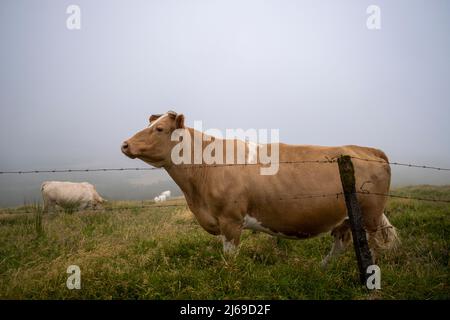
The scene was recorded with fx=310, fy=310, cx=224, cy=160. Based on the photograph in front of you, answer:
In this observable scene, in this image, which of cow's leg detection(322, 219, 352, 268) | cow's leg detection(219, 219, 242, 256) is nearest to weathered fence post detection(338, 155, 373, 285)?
cow's leg detection(322, 219, 352, 268)

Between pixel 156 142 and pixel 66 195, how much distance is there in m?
13.7

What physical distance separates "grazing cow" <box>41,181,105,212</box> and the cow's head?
12.8 meters

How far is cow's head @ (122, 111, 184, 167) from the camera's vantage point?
525 centimetres

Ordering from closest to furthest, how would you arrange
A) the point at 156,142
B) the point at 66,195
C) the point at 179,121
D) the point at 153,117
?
the point at 156,142
the point at 179,121
the point at 153,117
the point at 66,195

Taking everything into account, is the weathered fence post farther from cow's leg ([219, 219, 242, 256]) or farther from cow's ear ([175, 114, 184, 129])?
cow's ear ([175, 114, 184, 129])

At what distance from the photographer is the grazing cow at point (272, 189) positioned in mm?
5133

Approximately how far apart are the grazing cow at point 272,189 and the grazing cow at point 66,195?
12984mm

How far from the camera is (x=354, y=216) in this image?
14.1 feet

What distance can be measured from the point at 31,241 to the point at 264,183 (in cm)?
568

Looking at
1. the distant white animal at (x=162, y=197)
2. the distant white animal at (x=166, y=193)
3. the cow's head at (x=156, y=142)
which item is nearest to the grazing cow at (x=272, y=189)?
the cow's head at (x=156, y=142)

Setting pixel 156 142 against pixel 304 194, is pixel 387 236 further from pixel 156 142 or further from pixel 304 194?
pixel 156 142

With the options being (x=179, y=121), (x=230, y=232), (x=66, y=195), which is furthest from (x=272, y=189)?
(x=66, y=195)
